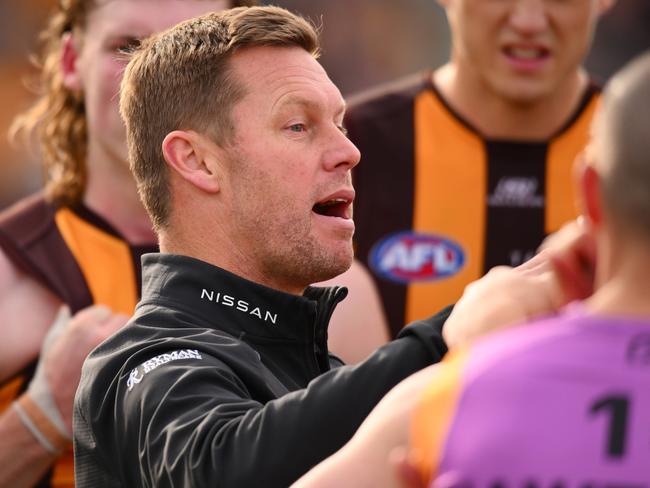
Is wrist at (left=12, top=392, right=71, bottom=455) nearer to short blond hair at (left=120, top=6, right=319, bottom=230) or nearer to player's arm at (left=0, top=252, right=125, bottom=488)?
player's arm at (left=0, top=252, right=125, bottom=488)

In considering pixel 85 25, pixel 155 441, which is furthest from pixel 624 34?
pixel 155 441

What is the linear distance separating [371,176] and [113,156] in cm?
88

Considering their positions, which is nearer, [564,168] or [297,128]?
[297,128]

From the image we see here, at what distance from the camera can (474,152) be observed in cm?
531

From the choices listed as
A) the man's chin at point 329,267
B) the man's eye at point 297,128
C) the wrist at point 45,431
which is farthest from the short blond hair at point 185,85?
the wrist at point 45,431

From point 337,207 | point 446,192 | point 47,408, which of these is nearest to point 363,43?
point 446,192

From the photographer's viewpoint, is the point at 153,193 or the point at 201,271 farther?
the point at 153,193

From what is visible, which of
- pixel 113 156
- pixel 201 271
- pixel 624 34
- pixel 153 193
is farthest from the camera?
pixel 624 34

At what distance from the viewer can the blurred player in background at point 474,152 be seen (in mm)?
5078

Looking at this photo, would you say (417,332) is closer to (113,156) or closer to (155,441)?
(155,441)

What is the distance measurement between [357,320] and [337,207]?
1.77 meters

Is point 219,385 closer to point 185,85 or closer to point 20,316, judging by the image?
point 185,85

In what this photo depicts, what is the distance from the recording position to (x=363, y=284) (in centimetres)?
504

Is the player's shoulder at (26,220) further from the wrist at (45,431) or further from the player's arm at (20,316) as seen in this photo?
the wrist at (45,431)
